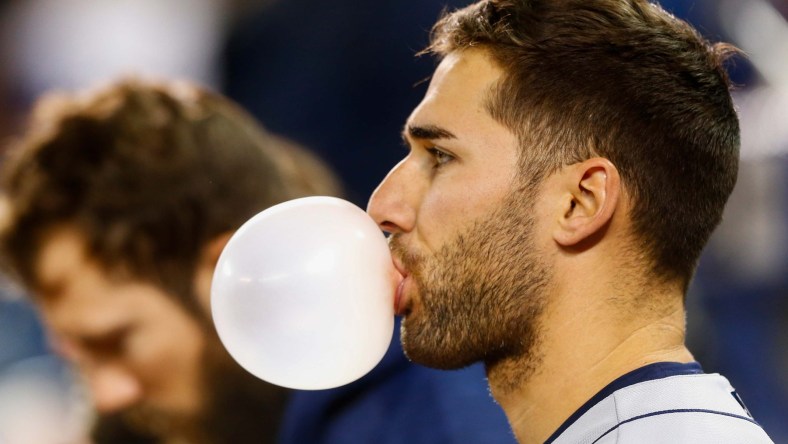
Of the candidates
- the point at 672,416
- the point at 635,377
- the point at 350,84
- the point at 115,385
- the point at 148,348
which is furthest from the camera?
the point at 350,84

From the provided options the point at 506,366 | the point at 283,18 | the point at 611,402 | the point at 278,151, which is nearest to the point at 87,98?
the point at 278,151

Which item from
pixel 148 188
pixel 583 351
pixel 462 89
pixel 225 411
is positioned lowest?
pixel 225 411

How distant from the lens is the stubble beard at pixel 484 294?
5.89 ft

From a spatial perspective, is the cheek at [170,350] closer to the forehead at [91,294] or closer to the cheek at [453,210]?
the forehead at [91,294]

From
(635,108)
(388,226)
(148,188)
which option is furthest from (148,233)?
(635,108)

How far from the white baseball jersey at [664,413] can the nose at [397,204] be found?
1.63ft

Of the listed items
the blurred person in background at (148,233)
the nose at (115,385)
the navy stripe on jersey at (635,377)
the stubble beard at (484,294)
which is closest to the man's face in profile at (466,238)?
the stubble beard at (484,294)

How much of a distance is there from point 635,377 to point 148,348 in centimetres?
168

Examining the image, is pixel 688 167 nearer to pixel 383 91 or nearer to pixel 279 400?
pixel 279 400

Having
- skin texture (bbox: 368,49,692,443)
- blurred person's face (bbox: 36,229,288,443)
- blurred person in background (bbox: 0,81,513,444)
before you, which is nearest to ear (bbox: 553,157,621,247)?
skin texture (bbox: 368,49,692,443)

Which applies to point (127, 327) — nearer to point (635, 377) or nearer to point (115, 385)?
point (115, 385)

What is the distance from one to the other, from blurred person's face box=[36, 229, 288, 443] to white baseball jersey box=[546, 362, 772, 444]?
146cm

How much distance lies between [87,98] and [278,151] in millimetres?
632

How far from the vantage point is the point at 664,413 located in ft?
5.26
